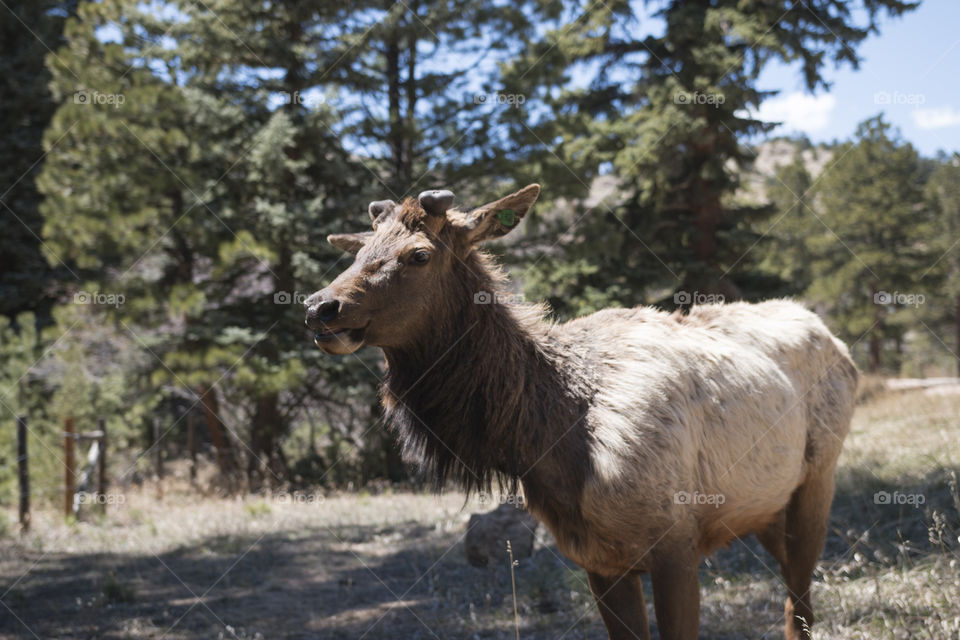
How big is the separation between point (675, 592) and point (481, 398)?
4.50 feet

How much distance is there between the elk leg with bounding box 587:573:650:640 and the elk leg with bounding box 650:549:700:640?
0.30m

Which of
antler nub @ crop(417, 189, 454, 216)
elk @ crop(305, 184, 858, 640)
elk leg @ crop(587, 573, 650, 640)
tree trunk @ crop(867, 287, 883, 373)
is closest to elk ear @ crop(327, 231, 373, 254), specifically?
elk @ crop(305, 184, 858, 640)

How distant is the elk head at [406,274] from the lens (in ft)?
11.3

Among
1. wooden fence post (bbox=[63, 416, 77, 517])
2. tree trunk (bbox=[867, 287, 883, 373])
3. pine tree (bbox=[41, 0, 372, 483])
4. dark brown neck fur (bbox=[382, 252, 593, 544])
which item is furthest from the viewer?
tree trunk (bbox=[867, 287, 883, 373])

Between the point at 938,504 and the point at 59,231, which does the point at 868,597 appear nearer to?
the point at 938,504

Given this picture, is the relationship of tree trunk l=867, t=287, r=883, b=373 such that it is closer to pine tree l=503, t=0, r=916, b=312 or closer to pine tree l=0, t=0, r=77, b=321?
pine tree l=503, t=0, r=916, b=312

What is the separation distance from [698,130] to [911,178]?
2580cm

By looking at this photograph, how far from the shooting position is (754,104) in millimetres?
12523

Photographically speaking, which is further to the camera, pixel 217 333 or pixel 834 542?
pixel 217 333

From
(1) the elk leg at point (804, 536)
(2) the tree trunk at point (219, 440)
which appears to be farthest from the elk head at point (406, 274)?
(2) the tree trunk at point (219, 440)

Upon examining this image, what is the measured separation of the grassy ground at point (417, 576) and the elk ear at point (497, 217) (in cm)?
313

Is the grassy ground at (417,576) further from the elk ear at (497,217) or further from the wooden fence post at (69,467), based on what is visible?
the elk ear at (497,217)

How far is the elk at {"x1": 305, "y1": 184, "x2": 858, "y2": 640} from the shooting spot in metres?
3.56

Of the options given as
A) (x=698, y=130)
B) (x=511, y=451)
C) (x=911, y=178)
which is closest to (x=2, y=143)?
(x=698, y=130)
